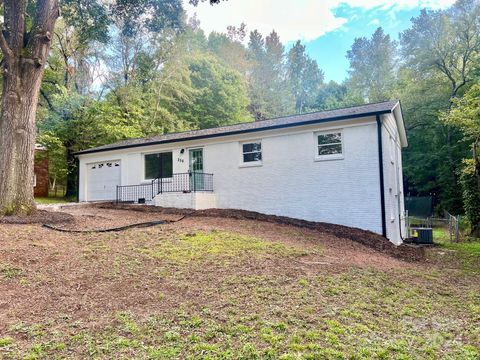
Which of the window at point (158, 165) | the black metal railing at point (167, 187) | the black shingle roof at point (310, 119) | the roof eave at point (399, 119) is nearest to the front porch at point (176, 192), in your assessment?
the black metal railing at point (167, 187)

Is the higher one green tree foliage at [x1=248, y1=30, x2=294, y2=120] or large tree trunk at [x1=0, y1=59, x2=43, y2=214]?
green tree foliage at [x1=248, y1=30, x2=294, y2=120]

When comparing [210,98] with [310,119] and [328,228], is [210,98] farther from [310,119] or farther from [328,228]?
[328,228]

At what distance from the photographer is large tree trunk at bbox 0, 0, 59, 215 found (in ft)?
28.4

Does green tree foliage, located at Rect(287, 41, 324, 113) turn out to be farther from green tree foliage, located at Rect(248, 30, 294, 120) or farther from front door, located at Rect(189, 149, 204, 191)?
front door, located at Rect(189, 149, 204, 191)

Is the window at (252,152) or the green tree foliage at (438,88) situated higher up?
the green tree foliage at (438,88)

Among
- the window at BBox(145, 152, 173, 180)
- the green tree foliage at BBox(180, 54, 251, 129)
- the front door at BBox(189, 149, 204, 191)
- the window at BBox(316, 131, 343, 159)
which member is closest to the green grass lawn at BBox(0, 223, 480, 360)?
the window at BBox(316, 131, 343, 159)

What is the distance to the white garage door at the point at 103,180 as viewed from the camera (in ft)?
55.5

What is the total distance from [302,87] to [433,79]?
70.3ft

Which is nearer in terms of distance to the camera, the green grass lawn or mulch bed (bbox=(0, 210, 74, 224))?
the green grass lawn

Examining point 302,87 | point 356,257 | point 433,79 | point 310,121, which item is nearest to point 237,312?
point 356,257

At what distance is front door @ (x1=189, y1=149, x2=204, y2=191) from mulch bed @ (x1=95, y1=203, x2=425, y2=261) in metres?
1.57

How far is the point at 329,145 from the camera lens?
1177 centimetres

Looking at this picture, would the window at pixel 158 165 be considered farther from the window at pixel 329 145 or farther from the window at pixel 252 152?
the window at pixel 329 145

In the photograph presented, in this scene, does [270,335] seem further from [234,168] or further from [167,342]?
[234,168]
